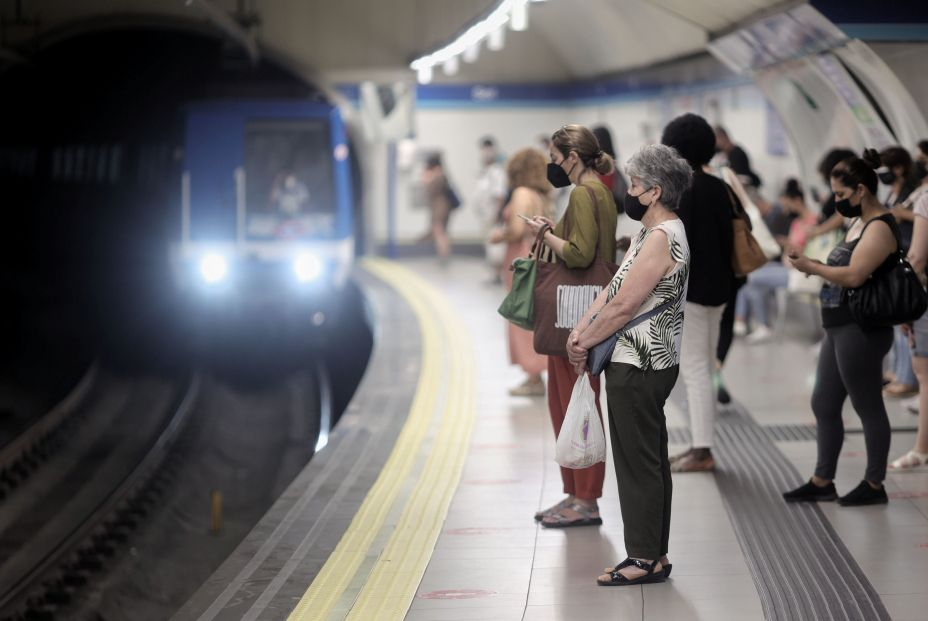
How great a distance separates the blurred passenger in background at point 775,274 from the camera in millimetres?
11328

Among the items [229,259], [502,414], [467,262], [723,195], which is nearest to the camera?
[723,195]

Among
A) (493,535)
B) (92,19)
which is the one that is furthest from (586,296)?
(92,19)

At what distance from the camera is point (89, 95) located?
22625mm

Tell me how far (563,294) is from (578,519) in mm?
1035

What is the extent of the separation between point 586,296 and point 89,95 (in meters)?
18.8

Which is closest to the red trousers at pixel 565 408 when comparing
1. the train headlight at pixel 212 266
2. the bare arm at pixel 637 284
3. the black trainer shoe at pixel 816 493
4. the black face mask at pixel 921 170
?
the bare arm at pixel 637 284

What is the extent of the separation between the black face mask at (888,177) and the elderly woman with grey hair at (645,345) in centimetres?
317

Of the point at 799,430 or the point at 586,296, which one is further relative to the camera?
the point at 799,430

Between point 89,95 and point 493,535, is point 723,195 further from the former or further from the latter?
point 89,95

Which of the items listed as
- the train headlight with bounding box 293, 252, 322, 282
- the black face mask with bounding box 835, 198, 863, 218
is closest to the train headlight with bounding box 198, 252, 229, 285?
the train headlight with bounding box 293, 252, 322, 282

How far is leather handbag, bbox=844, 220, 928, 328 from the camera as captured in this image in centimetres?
574

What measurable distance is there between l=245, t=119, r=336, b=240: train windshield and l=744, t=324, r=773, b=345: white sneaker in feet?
17.9

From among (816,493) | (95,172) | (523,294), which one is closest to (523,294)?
(523,294)

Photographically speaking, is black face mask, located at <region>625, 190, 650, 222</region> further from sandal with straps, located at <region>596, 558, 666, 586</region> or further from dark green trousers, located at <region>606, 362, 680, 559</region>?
sandal with straps, located at <region>596, 558, 666, 586</region>
